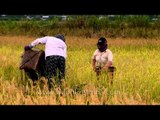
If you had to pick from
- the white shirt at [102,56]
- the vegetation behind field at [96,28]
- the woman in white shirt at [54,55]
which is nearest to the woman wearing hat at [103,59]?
the white shirt at [102,56]

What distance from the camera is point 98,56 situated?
240 inches

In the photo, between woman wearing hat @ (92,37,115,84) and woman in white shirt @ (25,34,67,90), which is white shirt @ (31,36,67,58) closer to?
woman in white shirt @ (25,34,67,90)

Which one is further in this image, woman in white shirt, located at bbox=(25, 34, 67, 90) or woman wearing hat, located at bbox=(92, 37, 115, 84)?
woman in white shirt, located at bbox=(25, 34, 67, 90)

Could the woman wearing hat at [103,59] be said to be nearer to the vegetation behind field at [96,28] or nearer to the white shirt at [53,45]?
the white shirt at [53,45]

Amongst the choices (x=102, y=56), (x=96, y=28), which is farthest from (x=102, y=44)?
(x=96, y=28)

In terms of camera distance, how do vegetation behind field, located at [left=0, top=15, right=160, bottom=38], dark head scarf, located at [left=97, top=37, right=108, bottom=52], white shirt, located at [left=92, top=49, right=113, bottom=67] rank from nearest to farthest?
1. dark head scarf, located at [left=97, top=37, right=108, bottom=52]
2. white shirt, located at [left=92, top=49, right=113, bottom=67]
3. vegetation behind field, located at [left=0, top=15, right=160, bottom=38]

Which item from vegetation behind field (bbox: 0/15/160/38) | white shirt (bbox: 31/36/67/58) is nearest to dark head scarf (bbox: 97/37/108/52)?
white shirt (bbox: 31/36/67/58)

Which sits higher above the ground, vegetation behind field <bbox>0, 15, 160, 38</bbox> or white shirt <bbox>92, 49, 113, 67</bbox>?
vegetation behind field <bbox>0, 15, 160, 38</bbox>

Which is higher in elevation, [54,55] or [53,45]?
[53,45]

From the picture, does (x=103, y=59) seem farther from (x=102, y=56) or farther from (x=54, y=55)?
(x=54, y=55)

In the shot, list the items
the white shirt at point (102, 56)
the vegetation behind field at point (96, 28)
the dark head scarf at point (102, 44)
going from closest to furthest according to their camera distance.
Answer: the dark head scarf at point (102, 44), the white shirt at point (102, 56), the vegetation behind field at point (96, 28)
